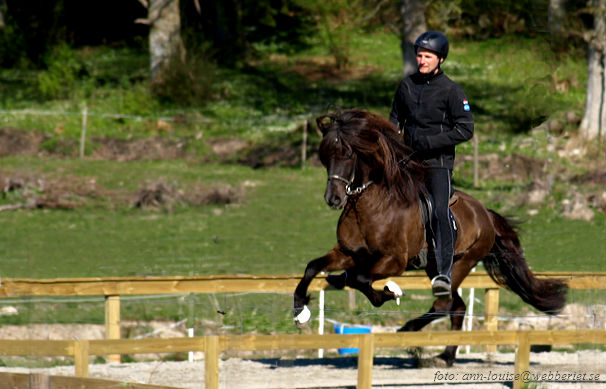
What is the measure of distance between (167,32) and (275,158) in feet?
24.1

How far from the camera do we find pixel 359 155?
775cm

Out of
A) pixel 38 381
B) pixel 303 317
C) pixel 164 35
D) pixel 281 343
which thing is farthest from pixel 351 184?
pixel 164 35

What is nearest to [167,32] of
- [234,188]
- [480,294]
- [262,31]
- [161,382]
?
[234,188]

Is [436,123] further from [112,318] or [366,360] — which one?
[112,318]

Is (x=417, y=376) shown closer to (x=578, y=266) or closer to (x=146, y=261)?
(x=578, y=266)

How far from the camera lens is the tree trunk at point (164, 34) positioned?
27906mm

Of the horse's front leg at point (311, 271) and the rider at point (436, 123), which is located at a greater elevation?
the rider at point (436, 123)

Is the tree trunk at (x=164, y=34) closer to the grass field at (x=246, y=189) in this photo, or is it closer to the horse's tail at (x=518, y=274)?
the grass field at (x=246, y=189)

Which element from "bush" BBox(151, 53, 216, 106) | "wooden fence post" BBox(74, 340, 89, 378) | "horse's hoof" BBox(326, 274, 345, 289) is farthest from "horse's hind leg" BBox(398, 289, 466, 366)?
"bush" BBox(151, 53, 216, 106)

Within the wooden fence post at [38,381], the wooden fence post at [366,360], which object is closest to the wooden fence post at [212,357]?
the wooden fence post at [366,360]

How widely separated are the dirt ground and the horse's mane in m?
2.56

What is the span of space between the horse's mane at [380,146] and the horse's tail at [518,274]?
2.19 m

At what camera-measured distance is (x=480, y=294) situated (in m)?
13.9

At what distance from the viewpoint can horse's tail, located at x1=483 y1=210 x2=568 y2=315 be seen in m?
10.1
